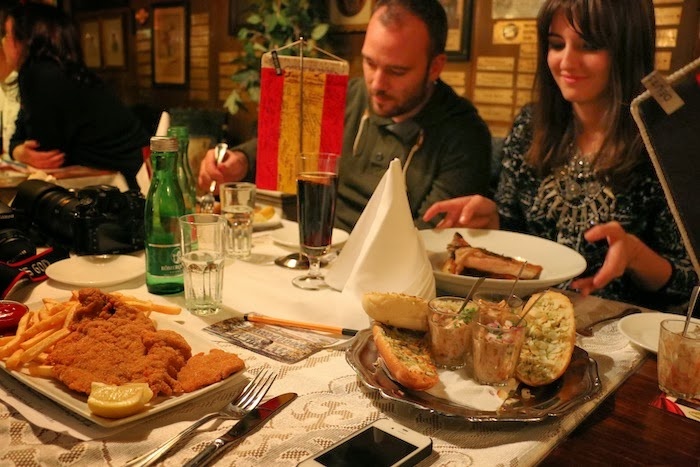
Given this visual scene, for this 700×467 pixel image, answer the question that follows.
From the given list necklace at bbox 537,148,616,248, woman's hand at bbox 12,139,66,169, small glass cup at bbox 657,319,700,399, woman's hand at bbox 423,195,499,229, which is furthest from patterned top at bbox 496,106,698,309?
woman's hand at bbox 12,139,66,169

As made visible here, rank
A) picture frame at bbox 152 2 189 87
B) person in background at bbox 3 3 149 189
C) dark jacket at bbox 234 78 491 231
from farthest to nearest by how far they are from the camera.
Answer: picture frame at bbox 152 2 189 87, person in background at bbox 3 3 149 189, dark jacket at bbox 234 78 491 231

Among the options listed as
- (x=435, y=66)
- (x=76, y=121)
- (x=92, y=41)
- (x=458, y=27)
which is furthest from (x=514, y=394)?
(x=92, y=41)

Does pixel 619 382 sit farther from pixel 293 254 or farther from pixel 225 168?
pixel 225 168

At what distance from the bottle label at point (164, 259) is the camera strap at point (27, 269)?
9.1 inches

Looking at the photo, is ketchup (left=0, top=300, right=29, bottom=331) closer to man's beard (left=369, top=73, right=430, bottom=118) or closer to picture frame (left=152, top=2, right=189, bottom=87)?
man's beard (left=369, top=73, right=430, bottom=118)

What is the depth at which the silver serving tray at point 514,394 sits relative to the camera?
2.37ft

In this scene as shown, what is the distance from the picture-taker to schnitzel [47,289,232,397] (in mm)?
747

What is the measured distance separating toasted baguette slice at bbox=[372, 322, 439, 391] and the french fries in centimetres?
39

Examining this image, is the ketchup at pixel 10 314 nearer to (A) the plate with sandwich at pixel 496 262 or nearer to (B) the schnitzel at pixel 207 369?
(B) the schnitzel at pixel 207 369

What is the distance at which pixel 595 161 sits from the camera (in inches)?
66.5

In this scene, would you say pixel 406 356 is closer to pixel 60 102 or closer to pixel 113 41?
pixel 60 102

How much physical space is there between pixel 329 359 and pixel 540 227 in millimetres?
1127

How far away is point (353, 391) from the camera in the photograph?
32.5 inches

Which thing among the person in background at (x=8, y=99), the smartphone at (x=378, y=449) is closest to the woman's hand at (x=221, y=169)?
the smartphone at (x=378, y=449)
